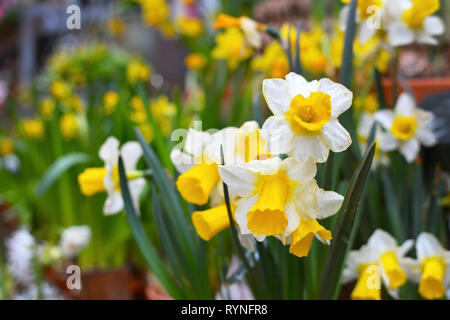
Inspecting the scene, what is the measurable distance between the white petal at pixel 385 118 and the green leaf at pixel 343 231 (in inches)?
9.7

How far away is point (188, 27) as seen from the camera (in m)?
1.48

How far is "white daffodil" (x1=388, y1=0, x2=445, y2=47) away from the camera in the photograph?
1.83 feet

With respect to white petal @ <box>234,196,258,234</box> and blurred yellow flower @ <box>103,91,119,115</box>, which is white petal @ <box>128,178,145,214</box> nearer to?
white petal @ <box>234,196,258,234</box>

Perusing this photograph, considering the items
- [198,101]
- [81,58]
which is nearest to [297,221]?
[198,101]

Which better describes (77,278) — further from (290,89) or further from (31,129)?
(31,129)

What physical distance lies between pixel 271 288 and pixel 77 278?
0.21 meters

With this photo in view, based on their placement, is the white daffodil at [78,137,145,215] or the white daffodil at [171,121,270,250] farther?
the white daffodil at [78,137,145,215]

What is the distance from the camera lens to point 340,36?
0.81 metres

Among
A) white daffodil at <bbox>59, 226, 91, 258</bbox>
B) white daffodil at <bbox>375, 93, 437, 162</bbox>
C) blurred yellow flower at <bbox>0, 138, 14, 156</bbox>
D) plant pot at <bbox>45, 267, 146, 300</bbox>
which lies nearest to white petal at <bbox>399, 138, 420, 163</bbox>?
white daffodil at <bbox>375, 93, 437, 162</bbox>

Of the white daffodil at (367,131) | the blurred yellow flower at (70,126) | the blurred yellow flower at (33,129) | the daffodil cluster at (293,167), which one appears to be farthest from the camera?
the blurred yellow flower at (33,129)

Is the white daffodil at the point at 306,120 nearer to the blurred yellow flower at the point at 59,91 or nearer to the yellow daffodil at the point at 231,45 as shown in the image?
the yellow daffodil at the point at 231,45

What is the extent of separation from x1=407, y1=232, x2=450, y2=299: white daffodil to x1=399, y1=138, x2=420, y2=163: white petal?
0.35 ft

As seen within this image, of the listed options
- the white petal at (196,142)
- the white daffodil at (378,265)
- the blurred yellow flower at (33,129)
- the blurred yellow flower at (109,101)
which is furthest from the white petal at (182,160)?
the blurred yellow flower at (33,129)

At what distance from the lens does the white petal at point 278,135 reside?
0.32m
